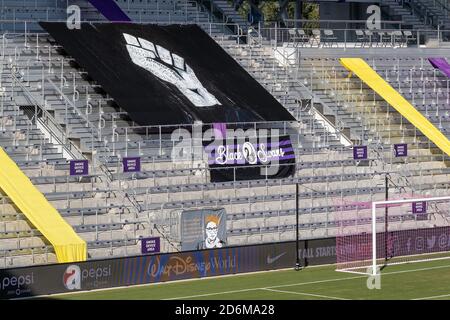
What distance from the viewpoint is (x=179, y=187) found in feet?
120

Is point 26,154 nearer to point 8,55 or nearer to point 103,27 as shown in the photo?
point 8,55

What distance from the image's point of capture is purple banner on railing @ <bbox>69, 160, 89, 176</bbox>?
1351 inches

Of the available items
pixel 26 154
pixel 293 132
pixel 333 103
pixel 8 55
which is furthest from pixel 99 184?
pixel 333 103

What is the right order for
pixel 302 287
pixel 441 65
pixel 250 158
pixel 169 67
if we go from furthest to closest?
pixel 441 65 → pixel 169 67 → pixel 250 158 → pixel 302 287

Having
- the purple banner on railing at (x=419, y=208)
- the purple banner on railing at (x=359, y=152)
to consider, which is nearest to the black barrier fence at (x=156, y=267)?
the purple banner on railing at (x=419, y=208)

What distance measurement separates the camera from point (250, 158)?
38969 mm

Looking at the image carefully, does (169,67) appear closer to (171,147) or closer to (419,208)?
(171,147)

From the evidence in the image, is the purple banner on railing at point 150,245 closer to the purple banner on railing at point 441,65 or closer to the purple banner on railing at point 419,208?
the purple banner on railing at point 419,208

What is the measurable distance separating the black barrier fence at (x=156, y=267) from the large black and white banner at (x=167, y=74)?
18.4ft

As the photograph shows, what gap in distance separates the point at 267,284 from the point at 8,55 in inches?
431

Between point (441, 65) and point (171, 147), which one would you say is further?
point (441, 65)

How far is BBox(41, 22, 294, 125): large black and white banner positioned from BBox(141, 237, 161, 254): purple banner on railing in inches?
188

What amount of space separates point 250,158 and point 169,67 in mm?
3983

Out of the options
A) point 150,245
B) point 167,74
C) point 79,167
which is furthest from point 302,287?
point 167,74
